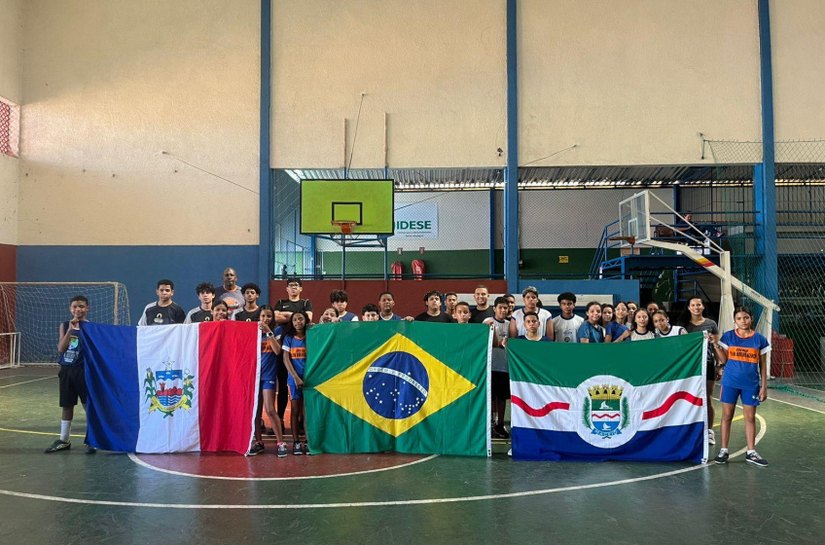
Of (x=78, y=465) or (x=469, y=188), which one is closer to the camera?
(x=78, y=465)

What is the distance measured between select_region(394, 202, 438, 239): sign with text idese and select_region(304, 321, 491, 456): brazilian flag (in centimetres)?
1520

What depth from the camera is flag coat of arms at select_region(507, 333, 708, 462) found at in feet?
19.7

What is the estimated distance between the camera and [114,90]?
15.2 meters

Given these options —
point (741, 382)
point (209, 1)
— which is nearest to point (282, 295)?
point (209, 1)

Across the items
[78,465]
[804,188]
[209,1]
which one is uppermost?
[209,1]

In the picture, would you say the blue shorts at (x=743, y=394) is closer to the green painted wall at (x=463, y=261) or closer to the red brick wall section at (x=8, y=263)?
the green painted wall at (x=463, y=261)

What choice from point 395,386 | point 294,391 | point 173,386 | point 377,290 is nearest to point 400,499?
point 395,386

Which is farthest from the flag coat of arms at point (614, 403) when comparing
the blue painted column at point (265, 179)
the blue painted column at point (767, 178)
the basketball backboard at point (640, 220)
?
the blue painted column at point (767, 178)

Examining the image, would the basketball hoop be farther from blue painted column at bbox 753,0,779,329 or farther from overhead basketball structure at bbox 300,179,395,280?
blue painted column at bbox 753,0,779,329

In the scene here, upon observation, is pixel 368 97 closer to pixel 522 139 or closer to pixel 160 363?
pixel 522 139

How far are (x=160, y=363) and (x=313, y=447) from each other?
6.28 ft

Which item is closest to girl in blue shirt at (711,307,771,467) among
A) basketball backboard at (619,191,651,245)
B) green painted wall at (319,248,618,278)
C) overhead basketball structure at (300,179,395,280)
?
basketball backboard at (619,191,651,245)

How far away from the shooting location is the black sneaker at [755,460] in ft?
19.4

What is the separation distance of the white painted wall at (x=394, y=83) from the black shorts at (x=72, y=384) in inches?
362
